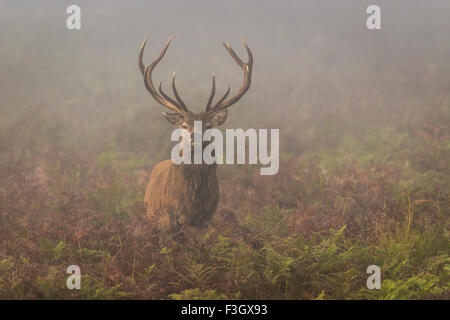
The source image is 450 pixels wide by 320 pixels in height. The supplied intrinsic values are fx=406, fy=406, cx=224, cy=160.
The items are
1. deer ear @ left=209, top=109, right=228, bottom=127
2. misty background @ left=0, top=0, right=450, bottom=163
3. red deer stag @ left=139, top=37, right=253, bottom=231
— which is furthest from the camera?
misty background @ left=0, top=0, right=450, bottom=163

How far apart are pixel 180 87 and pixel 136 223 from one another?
11.8 meters

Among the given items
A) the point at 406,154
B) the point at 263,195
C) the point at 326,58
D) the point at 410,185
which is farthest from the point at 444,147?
the point at 326,58

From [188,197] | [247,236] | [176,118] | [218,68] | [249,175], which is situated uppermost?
[218,68]

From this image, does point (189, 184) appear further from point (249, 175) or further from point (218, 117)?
point (249, 175)

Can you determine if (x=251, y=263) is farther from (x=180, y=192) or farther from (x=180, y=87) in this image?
(x=180, y=87)

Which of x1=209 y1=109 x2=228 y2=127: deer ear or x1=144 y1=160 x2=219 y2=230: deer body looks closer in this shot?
x1=144 y1=160 x2=219 y2=230: deer body

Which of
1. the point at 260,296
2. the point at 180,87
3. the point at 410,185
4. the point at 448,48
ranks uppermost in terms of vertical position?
the point at 448,48

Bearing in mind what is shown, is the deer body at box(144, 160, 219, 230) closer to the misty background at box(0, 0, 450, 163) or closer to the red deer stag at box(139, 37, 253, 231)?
the red deer stag at box(139, 37, 253, 231)

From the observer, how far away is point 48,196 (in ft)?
26.7

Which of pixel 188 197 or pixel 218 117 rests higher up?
pixel 218 117

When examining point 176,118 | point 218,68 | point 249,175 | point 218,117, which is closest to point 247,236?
point 218,117

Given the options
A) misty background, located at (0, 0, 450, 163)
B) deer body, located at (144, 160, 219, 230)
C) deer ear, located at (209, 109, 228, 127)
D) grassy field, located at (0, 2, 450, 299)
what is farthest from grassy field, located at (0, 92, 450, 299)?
misty background, located at (0, 0, 450, 163)

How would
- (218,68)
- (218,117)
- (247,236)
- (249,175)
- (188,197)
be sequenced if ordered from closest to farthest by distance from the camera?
(247,236) < (188,197) < (218,117) < (249,175) < (218,68)

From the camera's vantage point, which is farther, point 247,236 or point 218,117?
point 218,117
